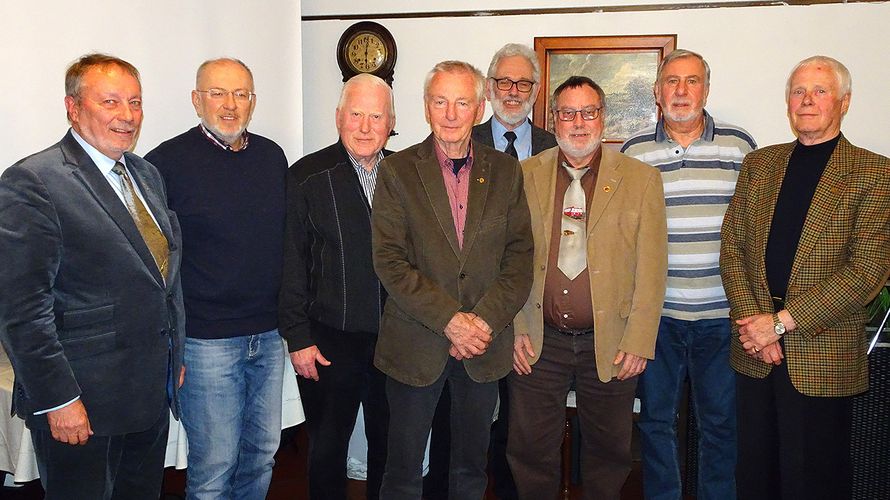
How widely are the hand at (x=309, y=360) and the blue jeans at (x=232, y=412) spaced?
149 millimetres

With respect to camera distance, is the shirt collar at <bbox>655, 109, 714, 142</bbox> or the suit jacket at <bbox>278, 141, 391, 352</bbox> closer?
the suit jacket at <bbox>278, 141, 391, 352</bbox>

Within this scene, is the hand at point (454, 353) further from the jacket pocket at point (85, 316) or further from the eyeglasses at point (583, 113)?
the jacket pocket at point (85, 316)

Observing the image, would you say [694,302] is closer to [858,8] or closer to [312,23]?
[858,8]

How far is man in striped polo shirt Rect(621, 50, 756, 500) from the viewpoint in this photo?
8.84ft

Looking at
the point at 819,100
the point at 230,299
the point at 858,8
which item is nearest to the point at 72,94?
the point at 230,299

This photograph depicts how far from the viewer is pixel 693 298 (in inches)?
106

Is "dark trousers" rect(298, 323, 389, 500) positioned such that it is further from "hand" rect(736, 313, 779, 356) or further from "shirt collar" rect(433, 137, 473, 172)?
"hand" rect(736, 313, 779, 356)

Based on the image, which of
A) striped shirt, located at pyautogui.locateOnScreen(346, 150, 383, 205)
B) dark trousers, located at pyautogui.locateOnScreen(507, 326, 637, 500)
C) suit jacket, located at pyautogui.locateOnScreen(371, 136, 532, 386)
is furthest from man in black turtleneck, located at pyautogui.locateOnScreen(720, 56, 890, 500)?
striped shirt, located at pyautogui.locateOnScreen(346, 150, 383, 205)

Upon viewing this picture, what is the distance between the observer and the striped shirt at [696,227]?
8.82 feet

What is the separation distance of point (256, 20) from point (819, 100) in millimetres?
2957

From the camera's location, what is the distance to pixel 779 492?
8.63 ft

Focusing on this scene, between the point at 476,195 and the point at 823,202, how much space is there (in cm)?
115

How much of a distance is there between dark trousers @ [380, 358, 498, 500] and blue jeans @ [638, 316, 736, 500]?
71 cm

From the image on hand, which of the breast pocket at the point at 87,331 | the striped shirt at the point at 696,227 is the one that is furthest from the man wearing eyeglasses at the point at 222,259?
the striped shirt at the point at 696,227
